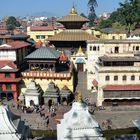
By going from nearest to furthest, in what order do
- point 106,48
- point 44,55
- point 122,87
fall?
point 122,87 < point 44,55 < point 106,48

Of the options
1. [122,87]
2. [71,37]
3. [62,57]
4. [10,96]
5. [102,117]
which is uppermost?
[71,37]

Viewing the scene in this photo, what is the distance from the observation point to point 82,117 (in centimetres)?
1958

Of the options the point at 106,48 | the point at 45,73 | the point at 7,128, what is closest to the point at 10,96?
the point at 45,73

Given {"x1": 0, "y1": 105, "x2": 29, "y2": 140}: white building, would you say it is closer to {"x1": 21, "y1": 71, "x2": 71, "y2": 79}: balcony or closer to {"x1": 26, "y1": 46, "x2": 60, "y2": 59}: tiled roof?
{"x1": 21, "y1": 71, "x2": 71, "y2": 79}: balcony

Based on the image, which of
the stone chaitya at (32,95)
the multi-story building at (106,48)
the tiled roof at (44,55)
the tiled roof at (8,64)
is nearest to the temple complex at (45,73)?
the tiled roof at (44,55)

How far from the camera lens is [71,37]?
58469 mm

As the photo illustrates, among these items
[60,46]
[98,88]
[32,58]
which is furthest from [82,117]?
[60,46]

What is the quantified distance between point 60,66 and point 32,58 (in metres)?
6.43

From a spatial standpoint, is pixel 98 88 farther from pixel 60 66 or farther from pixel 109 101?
pixel 60 66

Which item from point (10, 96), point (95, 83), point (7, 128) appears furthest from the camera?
point (10, 96)

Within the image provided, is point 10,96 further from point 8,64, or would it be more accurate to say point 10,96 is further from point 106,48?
point 106,48

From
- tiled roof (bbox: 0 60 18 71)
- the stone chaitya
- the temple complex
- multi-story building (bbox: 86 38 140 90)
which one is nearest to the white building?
the stone chaitya

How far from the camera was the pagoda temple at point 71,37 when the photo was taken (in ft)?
191

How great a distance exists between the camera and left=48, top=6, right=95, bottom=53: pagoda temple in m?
58.1
